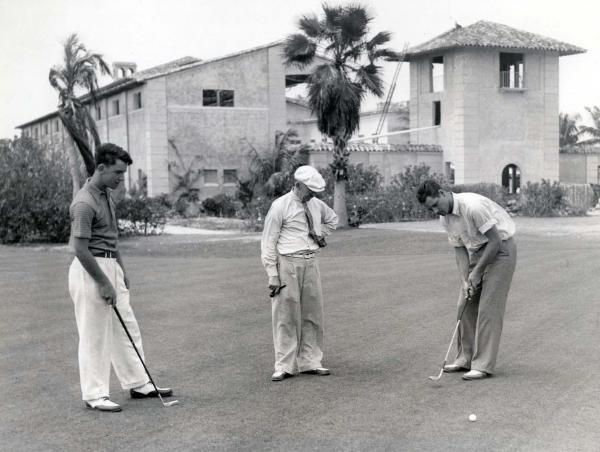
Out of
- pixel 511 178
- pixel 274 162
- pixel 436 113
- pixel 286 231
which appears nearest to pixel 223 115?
pixel 274 162

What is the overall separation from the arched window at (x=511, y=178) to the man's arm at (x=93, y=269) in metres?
38.7

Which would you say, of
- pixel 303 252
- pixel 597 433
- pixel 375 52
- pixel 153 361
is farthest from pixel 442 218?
pixel 375 52

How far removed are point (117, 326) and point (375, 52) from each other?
Result: 22.7 meters

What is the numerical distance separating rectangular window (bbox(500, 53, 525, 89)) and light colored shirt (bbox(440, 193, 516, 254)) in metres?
36.2

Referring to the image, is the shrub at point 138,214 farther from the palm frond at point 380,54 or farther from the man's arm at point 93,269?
the man's arm at point 93,269

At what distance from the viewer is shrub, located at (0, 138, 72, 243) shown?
2588 centimetres

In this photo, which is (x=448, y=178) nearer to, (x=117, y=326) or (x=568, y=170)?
(x=568, y=170)

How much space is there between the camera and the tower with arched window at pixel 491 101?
134 ft

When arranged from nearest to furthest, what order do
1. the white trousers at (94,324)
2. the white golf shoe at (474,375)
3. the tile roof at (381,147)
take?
the white trousers at (94,324)
the white golf shoe at (474,375)
the tile roof at (381,147)

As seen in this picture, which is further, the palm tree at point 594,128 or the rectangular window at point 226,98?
the palm tree at point 594,128

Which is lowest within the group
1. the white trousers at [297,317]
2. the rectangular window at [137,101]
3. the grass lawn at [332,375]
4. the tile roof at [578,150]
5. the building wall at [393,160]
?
the grass lawn at [332,375]

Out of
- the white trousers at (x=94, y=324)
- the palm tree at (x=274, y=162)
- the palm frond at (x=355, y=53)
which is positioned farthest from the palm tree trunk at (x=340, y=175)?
the white trousers at (x=94, y=324)

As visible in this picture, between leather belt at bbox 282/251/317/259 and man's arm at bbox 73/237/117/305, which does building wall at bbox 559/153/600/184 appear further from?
man's arm at bbox 73/237/117/305

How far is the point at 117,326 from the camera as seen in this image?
6.86 metres
